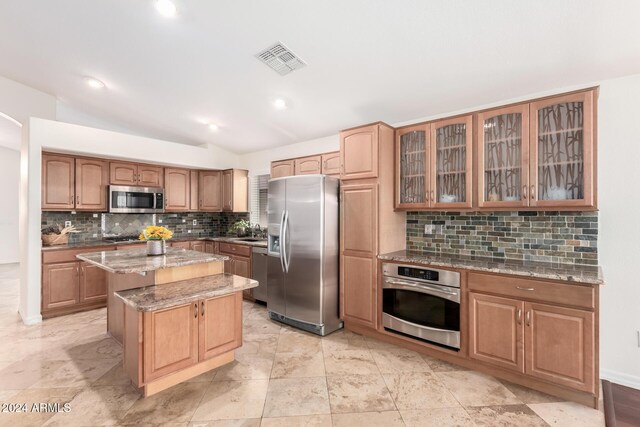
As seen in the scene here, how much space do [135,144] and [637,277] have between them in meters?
6.04

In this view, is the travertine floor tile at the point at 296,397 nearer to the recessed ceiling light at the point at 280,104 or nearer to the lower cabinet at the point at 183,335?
the lower cabinet at the point at 183,335

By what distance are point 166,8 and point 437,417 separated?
12.1 ft

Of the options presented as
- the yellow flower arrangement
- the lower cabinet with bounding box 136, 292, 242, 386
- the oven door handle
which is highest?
the yellow flower arrangement

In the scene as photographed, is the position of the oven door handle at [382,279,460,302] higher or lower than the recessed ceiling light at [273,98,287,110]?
lower

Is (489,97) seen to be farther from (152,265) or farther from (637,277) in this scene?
(152,265)

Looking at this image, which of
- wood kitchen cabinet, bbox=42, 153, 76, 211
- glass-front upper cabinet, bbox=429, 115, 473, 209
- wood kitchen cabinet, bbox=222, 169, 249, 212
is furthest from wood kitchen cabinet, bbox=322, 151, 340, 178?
wood kitchen cabinet, bbox=42, 153, 76, 211

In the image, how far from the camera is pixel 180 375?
2424 millimetres

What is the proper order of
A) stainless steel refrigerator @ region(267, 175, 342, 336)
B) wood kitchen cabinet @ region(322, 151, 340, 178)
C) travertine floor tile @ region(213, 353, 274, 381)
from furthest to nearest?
wood kitchen cabinet @ region(322, 151, 340, 178) < stainless steel refrigerator @ region(267, 175, 342, 336) < travertine floor tile @ region(213, 353, 274, 381)

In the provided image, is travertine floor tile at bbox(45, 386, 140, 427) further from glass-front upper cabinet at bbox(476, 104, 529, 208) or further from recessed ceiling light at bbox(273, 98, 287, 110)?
glass-front upper cabinet at bbox(476, 104, 529, 208)

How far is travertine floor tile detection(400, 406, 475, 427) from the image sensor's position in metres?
1.95

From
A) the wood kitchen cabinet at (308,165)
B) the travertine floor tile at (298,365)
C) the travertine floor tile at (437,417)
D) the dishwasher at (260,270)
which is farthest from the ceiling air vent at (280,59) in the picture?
the travertine floor tile at (437,417)

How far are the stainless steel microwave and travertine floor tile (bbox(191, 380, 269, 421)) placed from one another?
11.4 feet

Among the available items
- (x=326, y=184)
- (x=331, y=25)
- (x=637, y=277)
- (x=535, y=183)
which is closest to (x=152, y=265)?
(x=326, y=184)

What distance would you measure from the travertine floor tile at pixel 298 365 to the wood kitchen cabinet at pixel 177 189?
359cm
